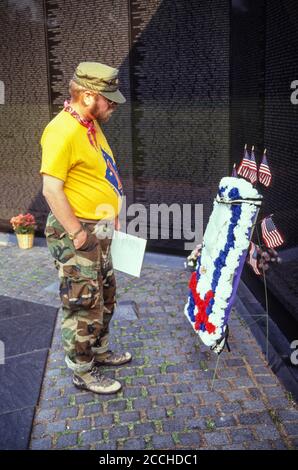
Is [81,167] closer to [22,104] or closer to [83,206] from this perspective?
[83,206]

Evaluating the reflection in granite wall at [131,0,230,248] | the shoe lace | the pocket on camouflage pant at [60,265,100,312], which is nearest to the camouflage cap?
the pocket on camouflage pant at [60,265,100,312]

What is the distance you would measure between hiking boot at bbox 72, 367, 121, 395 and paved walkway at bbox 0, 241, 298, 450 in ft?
0.19

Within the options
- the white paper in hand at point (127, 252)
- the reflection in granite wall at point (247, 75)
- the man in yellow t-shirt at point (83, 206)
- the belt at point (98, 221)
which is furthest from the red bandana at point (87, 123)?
the reflection in granite wall at point (247, 75)

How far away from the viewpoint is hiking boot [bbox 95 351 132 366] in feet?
13.5

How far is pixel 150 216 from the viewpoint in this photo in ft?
24.4

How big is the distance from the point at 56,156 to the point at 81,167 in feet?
0.73

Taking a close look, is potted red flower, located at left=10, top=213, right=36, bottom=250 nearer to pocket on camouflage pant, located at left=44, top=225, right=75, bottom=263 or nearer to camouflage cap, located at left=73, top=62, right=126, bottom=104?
pocket on camouflage pant, located at left=44, top=225, right=75, bottom=263

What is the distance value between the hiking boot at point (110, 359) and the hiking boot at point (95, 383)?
0.27 metres

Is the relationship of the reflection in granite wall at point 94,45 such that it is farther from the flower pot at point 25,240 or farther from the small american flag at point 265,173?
the small american flag at point 265,173

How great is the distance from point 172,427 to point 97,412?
0.57 meters

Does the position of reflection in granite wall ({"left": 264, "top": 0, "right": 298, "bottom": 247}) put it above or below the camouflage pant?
above

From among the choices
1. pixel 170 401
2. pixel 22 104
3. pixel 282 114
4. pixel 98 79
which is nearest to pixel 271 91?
pixel 282 114

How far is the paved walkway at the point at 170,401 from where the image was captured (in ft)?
10.5
